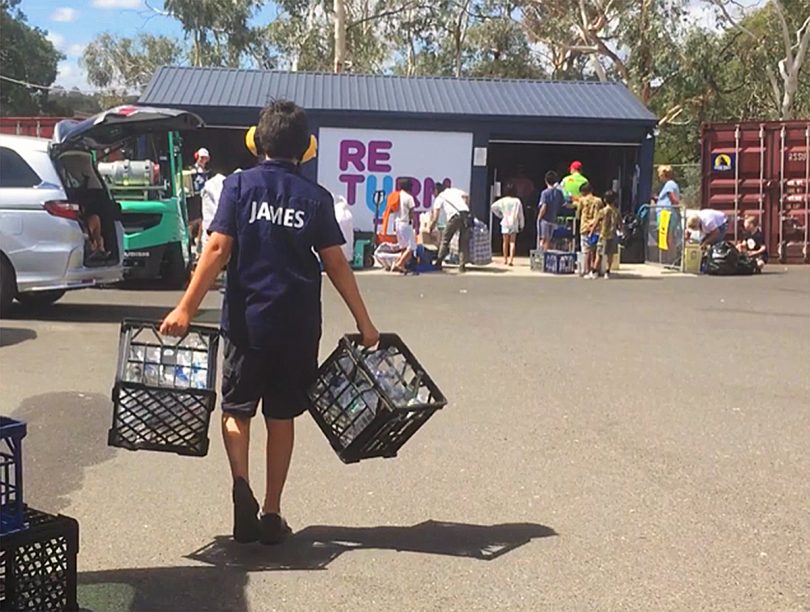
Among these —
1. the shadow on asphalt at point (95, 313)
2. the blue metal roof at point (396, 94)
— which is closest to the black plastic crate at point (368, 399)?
the shadow on asphalt at point (95, 313)

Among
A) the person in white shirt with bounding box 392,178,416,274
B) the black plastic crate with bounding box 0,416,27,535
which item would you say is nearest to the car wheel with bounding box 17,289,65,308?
the person in white shirt with bounding box 392,178,416,274

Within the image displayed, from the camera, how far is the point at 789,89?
3488cm

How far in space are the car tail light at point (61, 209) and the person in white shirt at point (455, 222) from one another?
345 inches

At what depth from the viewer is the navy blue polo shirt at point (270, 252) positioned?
4750 millimetres

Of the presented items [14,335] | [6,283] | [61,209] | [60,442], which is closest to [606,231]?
[61,209]

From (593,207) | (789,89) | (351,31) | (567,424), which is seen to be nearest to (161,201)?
(593,207)

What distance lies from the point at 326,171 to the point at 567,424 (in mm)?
15183

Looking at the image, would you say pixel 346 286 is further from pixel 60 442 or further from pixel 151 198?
pixel 151 198

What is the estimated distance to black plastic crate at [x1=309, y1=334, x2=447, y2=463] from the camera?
4.78m

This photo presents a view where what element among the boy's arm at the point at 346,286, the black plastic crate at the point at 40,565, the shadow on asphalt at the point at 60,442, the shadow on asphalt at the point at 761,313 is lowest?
the shadow on asphalt at the point at 60,442

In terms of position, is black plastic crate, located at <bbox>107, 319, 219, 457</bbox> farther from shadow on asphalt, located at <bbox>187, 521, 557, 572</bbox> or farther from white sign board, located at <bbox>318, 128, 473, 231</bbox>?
white sign board, located at <bbox>318, 128, 473, 231</bbox>

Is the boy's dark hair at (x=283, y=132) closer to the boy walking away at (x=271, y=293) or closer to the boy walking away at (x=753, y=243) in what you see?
the boy walking away at (x=271, y=293)

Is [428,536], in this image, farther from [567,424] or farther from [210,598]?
[567,424]

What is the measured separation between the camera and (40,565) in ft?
12.6
